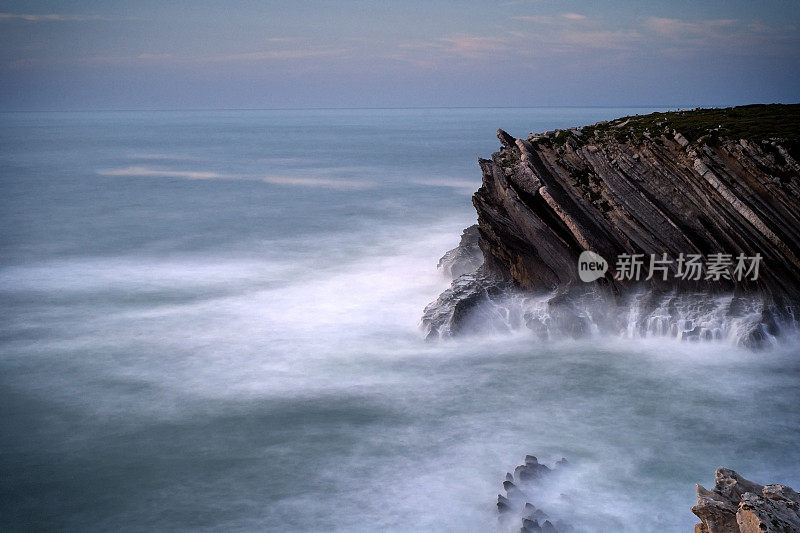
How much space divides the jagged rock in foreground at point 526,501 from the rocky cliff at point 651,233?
6602 millimetres

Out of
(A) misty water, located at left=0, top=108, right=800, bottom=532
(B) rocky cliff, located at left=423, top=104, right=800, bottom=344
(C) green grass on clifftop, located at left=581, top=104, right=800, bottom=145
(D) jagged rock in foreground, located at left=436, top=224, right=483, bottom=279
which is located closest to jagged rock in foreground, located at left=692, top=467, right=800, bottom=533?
(A) misty water, located at left=0, top=108, right=800, bottom=532

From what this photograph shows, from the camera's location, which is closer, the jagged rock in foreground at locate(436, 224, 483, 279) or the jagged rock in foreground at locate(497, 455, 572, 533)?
the jagged rock in foreground at locate(497, 455, 572, 533)

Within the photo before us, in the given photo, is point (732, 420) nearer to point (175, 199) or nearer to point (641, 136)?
point (641, 136)

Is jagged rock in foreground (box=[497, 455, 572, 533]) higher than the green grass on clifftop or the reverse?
the reverse

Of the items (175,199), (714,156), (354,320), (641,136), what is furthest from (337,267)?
(175,199)

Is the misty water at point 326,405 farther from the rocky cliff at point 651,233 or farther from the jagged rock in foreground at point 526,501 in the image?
the rocky cliff at point 651,233

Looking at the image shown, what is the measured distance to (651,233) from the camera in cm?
1858

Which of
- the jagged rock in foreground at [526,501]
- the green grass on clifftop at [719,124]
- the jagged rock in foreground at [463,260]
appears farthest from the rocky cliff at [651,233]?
the jagged rock in foreground at [526,501]

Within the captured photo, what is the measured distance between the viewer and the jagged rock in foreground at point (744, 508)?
7496 mm

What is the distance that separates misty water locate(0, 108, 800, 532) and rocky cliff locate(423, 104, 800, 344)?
0.91 metres

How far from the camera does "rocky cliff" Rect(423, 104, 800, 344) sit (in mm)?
17672

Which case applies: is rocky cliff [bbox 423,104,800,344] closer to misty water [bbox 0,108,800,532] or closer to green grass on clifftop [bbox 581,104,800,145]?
green grass on clifftop [bbox 581,104,800,145]

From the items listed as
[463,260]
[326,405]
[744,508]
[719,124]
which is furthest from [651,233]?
[744,508]

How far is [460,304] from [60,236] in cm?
2313
